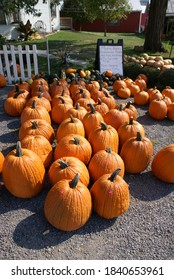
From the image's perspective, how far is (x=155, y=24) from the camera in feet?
38.5

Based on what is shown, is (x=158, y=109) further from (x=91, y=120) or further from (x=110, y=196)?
(x=110, y=196)

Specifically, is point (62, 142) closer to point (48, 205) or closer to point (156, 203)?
point (48, 205)

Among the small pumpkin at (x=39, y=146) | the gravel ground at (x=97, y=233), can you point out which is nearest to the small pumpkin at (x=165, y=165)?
the gravel ground at (x=97, y=233)

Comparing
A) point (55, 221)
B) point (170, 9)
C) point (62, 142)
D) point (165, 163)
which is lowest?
point (55, 221)

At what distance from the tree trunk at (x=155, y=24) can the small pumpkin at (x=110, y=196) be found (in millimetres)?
11286

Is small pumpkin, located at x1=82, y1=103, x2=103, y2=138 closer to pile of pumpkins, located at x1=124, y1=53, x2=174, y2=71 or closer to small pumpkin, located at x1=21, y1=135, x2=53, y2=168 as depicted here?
small pumpkin, located at x1=21, y1=135, x2=53, y2=168

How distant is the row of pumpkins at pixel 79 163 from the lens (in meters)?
2.48

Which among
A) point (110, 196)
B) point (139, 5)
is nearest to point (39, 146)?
point (110, 196)

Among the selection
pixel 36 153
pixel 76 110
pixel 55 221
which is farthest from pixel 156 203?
pixel 76 110

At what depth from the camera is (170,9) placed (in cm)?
3192

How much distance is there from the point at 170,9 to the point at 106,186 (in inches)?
1433

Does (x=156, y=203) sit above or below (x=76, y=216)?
below

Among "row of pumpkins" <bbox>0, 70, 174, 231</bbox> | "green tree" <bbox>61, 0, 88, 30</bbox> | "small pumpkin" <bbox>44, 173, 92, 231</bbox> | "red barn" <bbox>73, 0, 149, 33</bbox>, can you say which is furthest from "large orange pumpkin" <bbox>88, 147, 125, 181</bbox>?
"red barn" <bbox>73, 0, 149, 33</bbox>

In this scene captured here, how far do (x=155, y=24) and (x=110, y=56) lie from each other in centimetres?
561
